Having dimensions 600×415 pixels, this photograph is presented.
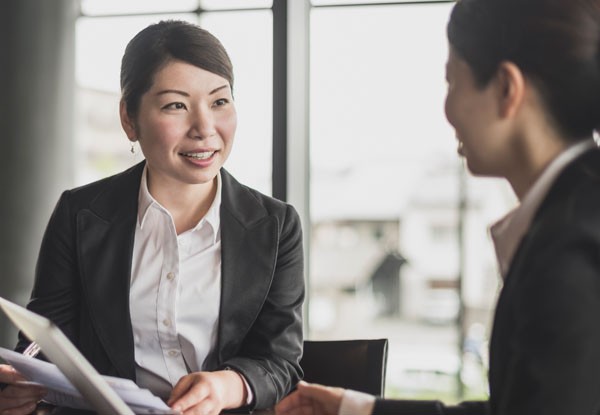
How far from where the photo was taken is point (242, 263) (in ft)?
6.47

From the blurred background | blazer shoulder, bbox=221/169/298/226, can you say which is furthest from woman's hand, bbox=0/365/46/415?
the blurred background

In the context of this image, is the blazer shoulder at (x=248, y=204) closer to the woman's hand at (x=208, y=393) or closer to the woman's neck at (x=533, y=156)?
the woman's hand at (x=208, y=393)

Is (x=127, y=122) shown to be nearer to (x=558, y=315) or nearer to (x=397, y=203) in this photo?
(x=558, y=315)

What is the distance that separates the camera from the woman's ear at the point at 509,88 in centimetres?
112

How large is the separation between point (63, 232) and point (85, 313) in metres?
0.20

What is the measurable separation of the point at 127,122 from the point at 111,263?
1.16ft

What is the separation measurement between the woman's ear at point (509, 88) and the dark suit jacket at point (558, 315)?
16 centimetres

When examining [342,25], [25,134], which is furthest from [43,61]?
[342,25]

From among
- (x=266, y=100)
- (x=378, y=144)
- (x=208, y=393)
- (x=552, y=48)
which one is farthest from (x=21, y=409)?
(x=378, y=144)

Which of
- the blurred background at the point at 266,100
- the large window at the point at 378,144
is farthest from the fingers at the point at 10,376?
the blurred background at the point at 266,100

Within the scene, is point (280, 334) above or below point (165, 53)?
below

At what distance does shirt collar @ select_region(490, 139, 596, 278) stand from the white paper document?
23.6 inches

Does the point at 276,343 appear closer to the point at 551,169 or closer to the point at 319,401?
the point at 319,401

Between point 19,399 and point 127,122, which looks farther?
point 127,122
